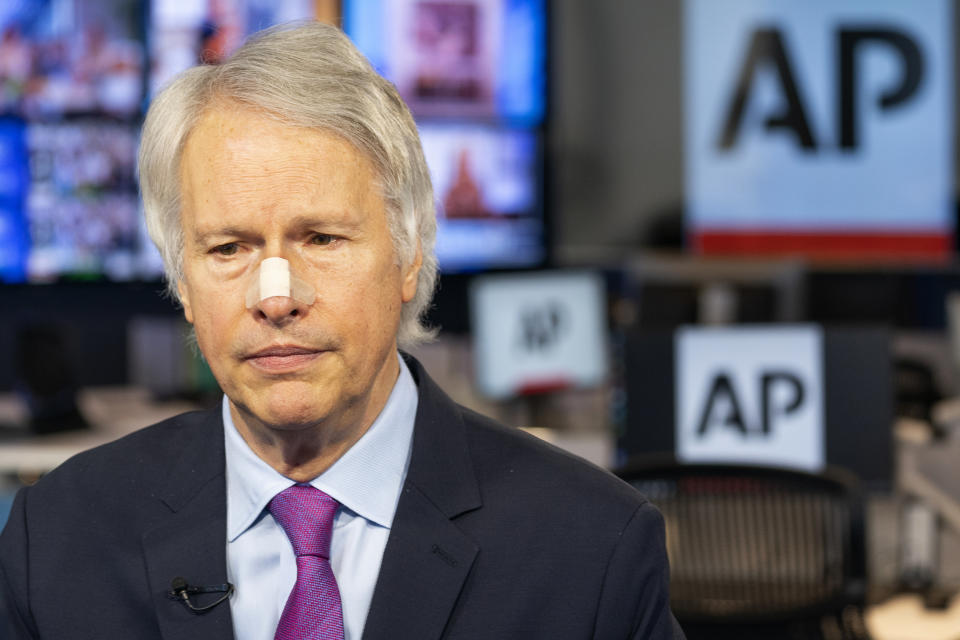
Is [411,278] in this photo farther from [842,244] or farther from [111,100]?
[842,244]

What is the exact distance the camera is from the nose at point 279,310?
978 millimetres

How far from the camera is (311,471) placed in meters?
1.09

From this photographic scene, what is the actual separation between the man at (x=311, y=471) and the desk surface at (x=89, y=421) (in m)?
2.08

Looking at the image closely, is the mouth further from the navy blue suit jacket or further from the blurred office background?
the blurred office background

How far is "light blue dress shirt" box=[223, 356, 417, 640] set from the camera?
1.07m

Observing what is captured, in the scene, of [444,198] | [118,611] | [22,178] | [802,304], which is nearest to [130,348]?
[22,178]

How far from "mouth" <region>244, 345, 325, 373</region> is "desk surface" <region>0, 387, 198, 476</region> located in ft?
7.30

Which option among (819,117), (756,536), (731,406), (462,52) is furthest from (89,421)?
(819,117)

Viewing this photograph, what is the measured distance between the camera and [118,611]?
107cm

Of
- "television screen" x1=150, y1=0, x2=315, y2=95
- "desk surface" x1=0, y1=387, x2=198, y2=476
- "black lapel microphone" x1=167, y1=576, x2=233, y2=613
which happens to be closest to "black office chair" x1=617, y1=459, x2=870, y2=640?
"black lapel microphone" x1=167, y1=576, x2=233, y2=613

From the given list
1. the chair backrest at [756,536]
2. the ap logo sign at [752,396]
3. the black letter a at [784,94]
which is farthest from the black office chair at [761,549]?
the black letter a at [784,94]

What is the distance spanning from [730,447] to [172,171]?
1663 mm

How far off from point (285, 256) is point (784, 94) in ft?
18.2

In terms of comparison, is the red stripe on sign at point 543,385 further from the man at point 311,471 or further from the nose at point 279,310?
the nose at point 279,310
